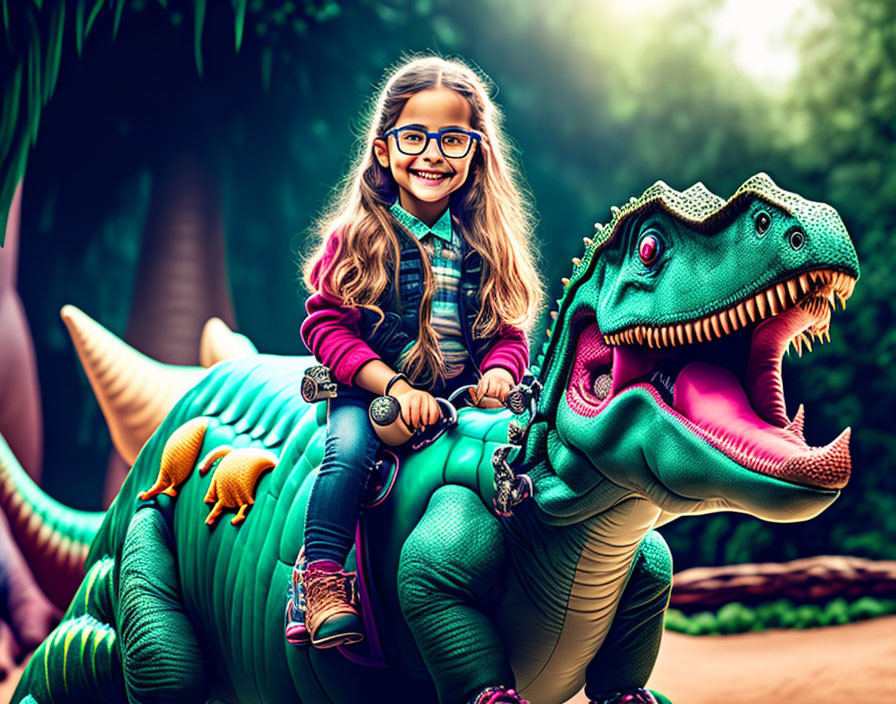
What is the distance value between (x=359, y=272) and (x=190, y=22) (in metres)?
4.01

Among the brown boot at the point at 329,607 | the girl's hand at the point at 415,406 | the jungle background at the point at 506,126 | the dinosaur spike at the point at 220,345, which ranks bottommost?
the brown boot at the point at 329,607

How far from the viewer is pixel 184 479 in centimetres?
220

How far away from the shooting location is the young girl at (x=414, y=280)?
1.66 m

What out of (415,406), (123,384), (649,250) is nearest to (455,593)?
(415,406)

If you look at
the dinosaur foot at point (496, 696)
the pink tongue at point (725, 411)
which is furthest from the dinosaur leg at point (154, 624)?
the pink tongue at point (725, 411)

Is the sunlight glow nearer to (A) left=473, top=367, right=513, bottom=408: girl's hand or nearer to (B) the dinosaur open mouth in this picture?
(A) left=473, top=367, right=513, bottom=408: girl's hand

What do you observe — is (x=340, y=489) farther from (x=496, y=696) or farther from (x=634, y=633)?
(x=634, y=633)

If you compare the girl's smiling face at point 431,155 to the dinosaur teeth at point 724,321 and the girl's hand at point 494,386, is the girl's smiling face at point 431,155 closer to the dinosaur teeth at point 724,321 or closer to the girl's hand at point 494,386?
the girl's hand at point 494,386

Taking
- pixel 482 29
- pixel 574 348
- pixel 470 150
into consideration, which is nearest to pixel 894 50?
pixel 482 29

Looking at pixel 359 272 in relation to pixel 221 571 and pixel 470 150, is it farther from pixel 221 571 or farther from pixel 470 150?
pixel 221 571

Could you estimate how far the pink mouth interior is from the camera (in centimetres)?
113

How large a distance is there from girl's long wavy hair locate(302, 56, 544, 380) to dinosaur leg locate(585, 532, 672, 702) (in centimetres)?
49

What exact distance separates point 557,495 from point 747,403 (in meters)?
0.34

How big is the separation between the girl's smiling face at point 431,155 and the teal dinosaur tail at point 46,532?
2.28 m
